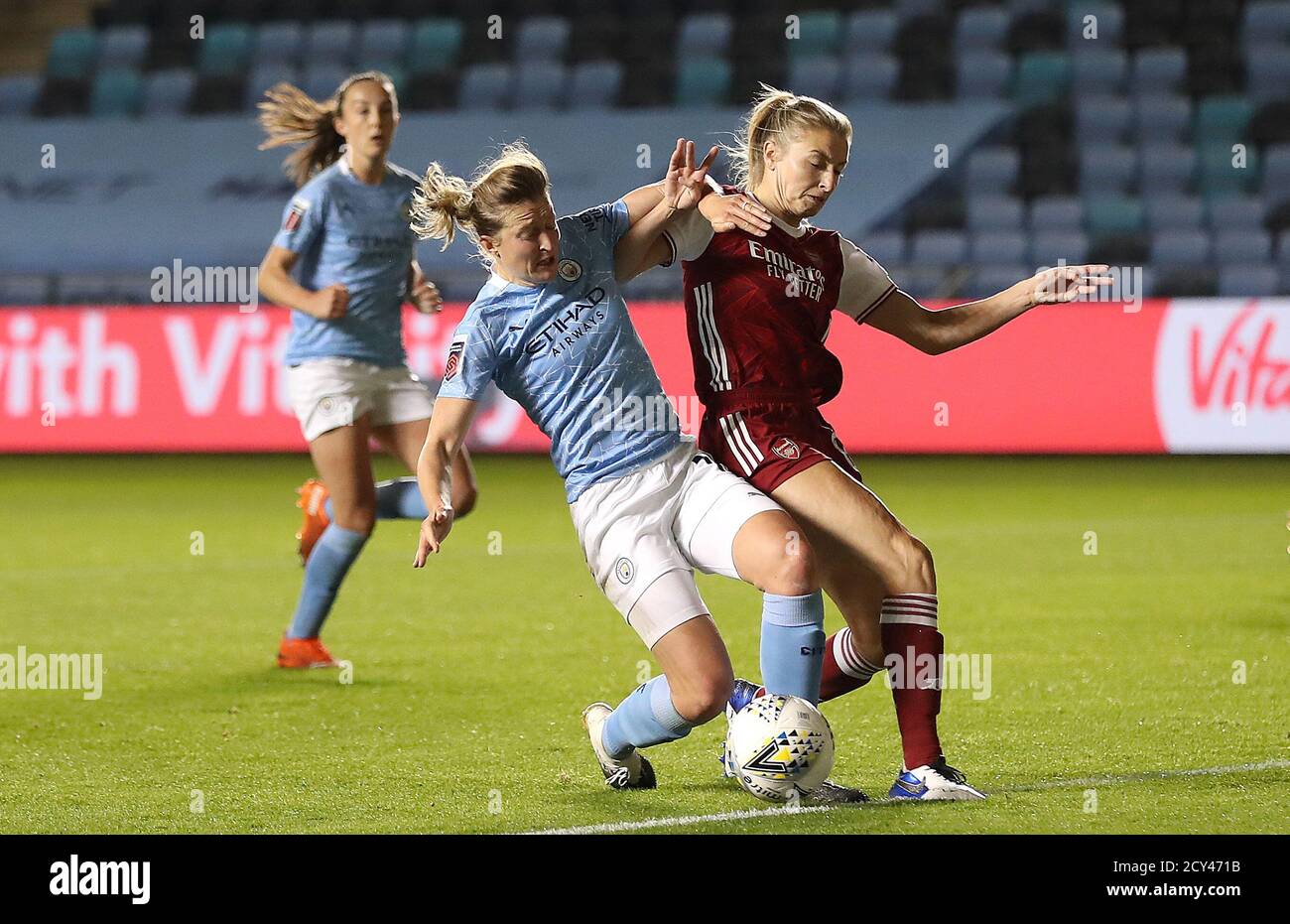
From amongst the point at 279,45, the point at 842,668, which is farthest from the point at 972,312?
the point at 279,45

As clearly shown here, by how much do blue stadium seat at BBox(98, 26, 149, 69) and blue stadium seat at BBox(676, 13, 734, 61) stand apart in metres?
6.17

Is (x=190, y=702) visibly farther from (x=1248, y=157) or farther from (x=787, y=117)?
(x=1248, y=157)

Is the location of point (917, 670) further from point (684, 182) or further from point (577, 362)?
point (684, 182)

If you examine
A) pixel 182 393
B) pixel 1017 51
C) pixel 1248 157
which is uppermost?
pixel 1017 51

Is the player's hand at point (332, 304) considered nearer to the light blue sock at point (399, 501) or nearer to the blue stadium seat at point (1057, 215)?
the light blue sock at point (399, 501)

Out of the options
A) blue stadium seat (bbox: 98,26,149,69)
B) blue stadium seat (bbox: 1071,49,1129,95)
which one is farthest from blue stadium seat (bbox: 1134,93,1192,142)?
blue stadium seat (bbox: 98,26,149,69)

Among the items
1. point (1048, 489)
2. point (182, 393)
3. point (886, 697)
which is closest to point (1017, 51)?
point (1048, 489)

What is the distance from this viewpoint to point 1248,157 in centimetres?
1770

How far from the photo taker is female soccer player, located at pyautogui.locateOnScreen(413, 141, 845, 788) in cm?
459

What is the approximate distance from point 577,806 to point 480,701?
1.64 metres

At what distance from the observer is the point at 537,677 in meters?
6.72

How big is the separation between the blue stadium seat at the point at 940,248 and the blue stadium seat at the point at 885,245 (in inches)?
5.8

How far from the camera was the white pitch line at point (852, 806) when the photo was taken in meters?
4.41

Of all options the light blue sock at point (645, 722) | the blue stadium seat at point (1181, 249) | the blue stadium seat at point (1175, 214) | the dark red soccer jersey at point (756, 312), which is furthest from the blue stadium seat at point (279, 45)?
the light blue sock at point (645, 722)
